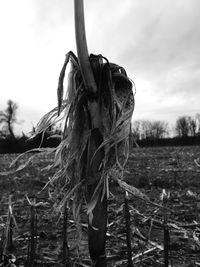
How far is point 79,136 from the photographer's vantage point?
1055 millimetres

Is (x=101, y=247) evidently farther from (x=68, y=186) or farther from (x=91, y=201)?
(x=68, y=186)

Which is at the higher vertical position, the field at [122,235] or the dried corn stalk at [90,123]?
the dried corn stalk at [90,123]

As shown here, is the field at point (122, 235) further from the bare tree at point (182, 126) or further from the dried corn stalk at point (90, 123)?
the bare tree at point (182, 126)

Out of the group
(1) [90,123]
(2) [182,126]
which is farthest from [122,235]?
(2) [182,126]

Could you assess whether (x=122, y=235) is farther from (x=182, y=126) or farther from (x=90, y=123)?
(x=182, y=126)

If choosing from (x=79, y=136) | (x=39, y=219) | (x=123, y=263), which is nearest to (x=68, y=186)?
(x=79, y=136)

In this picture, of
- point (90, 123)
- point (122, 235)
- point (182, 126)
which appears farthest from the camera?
point (182, 126)

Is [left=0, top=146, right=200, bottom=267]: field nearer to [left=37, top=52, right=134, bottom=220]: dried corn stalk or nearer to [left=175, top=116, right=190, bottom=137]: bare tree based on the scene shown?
[left=37, top=52, right=134, bottom=220]: dried corn stalk

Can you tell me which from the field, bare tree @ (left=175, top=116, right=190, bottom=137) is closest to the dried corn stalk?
the field

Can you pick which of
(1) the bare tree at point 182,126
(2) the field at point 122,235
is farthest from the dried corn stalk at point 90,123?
(1) the bare tree at point 182,126

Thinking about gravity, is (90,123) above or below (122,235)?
above

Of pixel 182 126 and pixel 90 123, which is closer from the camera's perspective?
pixel 90 123

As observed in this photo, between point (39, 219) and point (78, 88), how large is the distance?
375 centimetres

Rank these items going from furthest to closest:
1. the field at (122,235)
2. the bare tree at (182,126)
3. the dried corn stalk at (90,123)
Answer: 1. the bare tree at (182,126)
2. the field at (122,235)
3. the dried corn stalk at (90,123)
